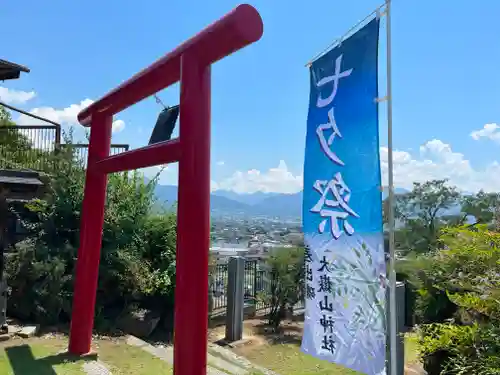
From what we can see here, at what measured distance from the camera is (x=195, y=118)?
409cm

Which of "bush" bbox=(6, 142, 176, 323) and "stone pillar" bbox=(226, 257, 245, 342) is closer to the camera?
"bush" bbox=(6, 142, 176, 323)

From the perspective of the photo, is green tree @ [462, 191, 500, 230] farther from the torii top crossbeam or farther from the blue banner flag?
the torii top crossbeam

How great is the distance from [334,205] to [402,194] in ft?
65.2

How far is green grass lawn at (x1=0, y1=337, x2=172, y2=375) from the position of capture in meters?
5.34

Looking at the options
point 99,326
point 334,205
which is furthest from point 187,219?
point 99,326

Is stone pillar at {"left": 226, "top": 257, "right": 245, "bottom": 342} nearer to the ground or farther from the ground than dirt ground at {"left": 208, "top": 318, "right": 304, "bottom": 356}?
farther from the ground

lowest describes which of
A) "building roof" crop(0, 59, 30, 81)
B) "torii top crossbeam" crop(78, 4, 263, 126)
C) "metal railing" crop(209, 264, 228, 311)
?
"metal railing" crop(209, 264, 228, 311)

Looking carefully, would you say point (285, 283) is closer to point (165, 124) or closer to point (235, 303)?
point (235, 303)

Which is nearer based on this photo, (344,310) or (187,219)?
(344,310)

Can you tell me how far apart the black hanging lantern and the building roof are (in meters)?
3.40

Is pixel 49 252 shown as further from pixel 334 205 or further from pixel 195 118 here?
pixel 334 205

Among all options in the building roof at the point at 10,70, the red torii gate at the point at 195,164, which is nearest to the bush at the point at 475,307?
the red torii gate at the point at 195,164

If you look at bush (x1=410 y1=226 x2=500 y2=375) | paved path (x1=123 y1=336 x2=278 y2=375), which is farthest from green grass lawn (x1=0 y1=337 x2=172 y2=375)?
bush (x1=410 y1=226 x2=500 y2=375)

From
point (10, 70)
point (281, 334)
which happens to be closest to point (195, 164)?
point (10, 70)
